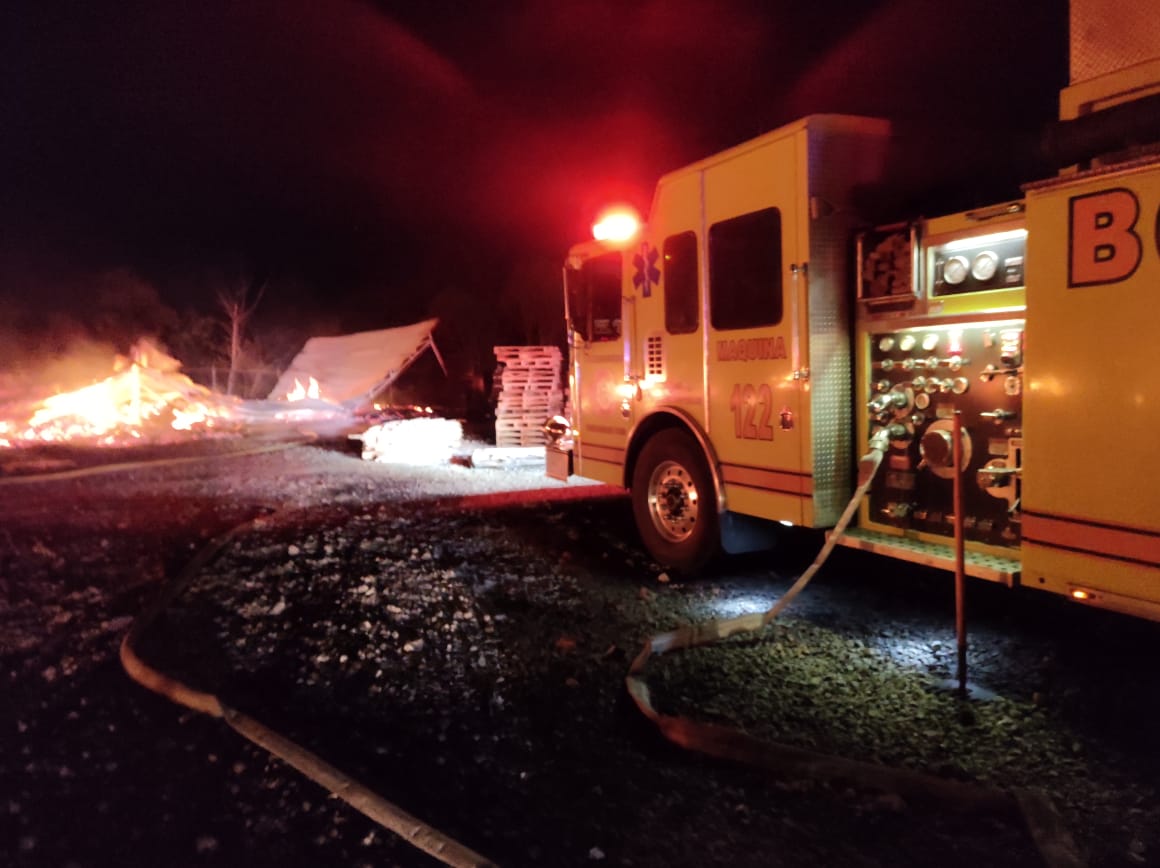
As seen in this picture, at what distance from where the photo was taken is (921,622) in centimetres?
624

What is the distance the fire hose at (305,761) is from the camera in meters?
3.54

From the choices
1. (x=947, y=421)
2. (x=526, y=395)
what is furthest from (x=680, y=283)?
(x=526, y=395)

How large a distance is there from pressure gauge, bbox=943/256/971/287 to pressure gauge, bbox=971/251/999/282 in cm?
6

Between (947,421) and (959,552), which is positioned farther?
(947,421)

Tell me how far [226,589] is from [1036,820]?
236 inches

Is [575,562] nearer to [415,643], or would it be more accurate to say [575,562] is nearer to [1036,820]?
[415,643]

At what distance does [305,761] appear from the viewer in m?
4.27

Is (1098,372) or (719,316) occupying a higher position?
(719,316)

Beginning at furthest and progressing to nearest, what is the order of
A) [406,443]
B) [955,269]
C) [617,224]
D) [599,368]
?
[406,443] → [599,368] → [617,224] → [955,269]

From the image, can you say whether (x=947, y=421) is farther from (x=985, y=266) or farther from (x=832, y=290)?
(x=832, y=290)

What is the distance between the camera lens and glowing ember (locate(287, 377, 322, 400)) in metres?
28.1

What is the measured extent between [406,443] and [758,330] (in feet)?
35.7

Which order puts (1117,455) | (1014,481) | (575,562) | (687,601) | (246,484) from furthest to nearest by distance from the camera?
(246,484), (575,562), (687,601), (1014,481), (1117,455)

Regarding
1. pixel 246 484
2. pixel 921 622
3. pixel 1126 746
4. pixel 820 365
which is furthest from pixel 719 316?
pixel 246 484
